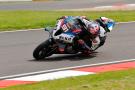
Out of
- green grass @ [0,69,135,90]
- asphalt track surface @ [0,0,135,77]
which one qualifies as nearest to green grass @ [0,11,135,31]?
asphalt track surface @ [0,0,135,77]

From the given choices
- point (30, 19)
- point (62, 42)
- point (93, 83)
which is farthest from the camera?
point (30, 19)

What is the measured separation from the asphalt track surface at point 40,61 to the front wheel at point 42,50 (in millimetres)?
157

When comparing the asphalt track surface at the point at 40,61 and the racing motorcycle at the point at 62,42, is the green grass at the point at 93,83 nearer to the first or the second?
the asphalt track surface at the point at 40,61

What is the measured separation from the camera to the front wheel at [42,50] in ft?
47.9

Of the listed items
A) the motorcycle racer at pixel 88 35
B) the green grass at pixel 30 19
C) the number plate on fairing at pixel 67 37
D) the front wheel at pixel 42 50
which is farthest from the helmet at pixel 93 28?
the green grass at pixel 30 19

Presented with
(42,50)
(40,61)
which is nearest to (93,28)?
(42,50)

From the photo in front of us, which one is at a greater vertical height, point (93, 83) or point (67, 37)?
point (67, 37)

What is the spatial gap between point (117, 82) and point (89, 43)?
15.5ft

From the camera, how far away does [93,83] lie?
10492 millimetres

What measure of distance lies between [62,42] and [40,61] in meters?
0.77

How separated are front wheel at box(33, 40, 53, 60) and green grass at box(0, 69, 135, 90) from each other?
3.20 m

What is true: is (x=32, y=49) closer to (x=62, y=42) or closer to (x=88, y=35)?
(x=62, y=42)

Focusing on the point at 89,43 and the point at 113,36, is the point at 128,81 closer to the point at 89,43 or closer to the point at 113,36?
the point at 89,43

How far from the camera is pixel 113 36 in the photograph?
1970cm
